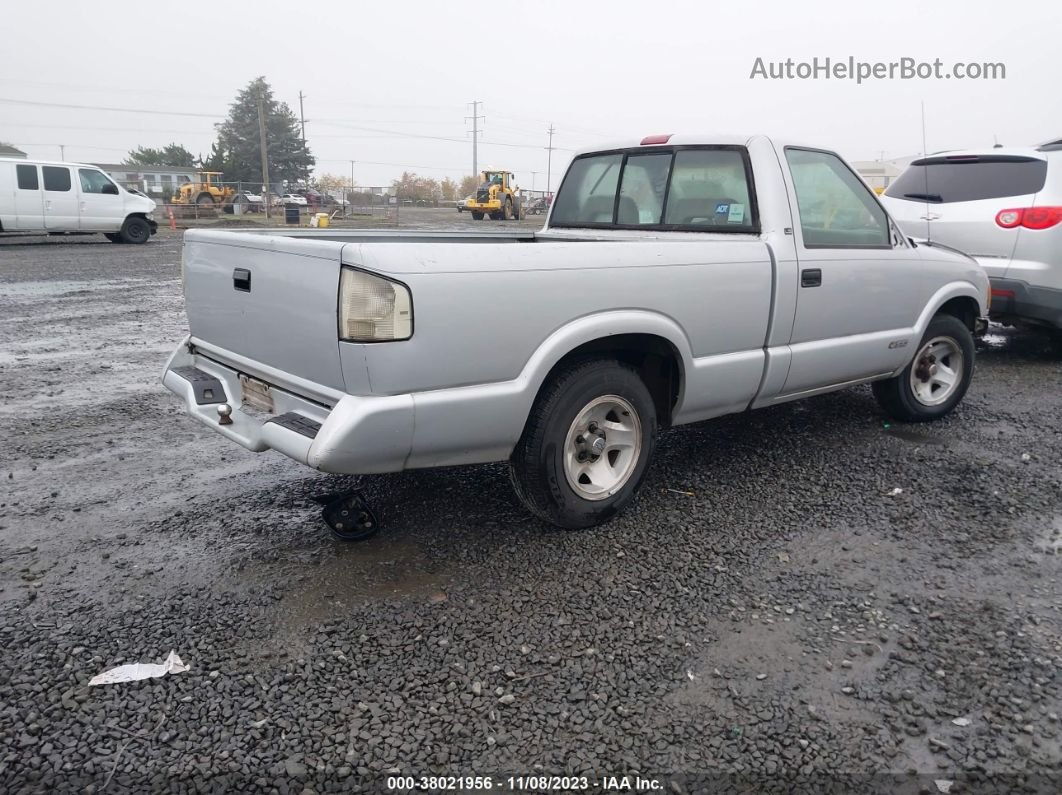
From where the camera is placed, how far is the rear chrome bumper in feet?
9.48

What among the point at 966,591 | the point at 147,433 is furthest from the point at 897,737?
the point at 147,433

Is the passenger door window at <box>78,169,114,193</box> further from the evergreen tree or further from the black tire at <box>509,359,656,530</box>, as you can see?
the evergreen tree

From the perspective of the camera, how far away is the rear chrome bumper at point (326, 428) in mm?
2889

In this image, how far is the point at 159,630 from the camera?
2.88 metres

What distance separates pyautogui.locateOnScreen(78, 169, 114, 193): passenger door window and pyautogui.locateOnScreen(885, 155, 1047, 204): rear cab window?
56.5 ft

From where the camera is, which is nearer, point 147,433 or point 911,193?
point 147,433

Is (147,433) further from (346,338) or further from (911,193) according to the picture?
(911,193)

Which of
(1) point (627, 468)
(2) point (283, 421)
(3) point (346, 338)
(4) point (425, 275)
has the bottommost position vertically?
(1) point (627, 468)

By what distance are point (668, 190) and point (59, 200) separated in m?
17.8

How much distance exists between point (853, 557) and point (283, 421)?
254cm

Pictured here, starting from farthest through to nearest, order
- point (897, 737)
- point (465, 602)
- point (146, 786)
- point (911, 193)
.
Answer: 1. point (911, 193)
2. point (465, 602)
3. point (897, 737)
4. point (146, 786)

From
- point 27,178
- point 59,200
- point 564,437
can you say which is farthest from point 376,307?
point 59,200

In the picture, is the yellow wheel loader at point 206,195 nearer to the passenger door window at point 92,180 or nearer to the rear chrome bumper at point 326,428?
the passenger door window at point 92,180

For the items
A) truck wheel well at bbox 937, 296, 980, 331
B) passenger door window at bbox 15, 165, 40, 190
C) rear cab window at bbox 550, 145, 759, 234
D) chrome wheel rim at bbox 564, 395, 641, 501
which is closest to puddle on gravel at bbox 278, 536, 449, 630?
chrome wheel rim at bbox 564, 395, 641, 501
